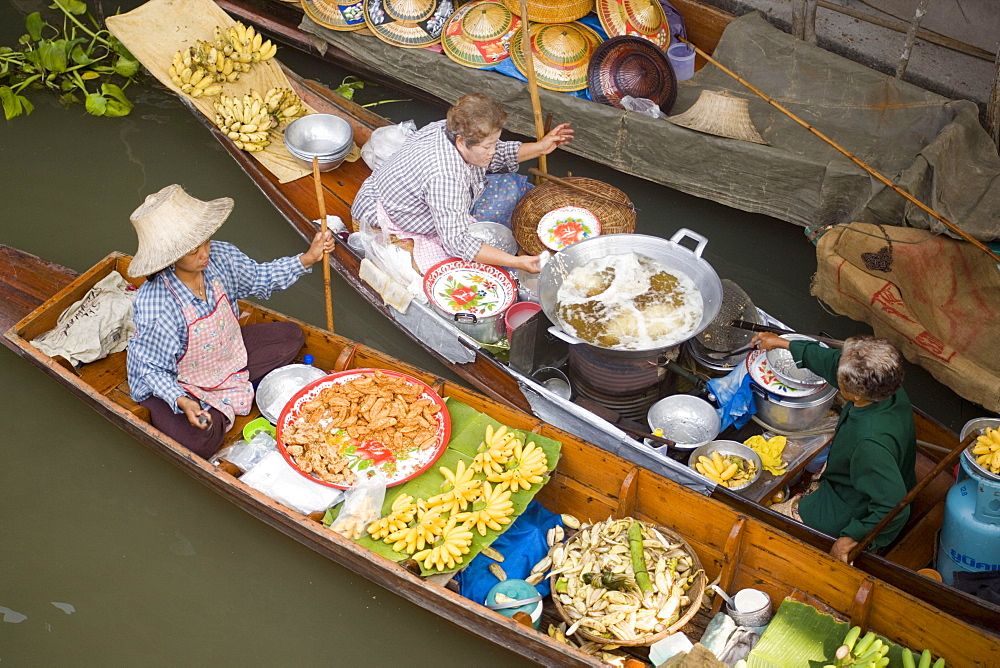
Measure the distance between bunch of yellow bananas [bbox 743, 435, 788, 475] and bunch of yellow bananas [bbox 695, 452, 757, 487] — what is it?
0.10 m

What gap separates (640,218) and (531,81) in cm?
159

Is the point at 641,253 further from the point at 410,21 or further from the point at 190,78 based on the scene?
the point at 190,78

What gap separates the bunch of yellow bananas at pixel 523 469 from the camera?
3.71 metres

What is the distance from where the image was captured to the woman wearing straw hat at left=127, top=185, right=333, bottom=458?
3791 mm

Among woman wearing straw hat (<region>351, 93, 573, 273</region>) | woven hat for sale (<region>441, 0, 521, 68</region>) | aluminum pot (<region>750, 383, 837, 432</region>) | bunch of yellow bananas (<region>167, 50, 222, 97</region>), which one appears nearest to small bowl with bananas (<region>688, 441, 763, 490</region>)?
aluminum pot (<region>750, 383, 837, 432</region>)

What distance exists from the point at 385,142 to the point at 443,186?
127 centimetres

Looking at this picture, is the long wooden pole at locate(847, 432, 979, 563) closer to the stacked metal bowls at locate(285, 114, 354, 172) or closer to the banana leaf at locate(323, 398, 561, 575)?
the banana leaf at locate(323, 398, 561, 575)

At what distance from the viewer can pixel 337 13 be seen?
7047mm

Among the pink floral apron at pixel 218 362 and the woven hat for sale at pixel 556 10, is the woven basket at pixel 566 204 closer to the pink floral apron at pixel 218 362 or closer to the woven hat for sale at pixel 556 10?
the pink floral apron at pixel 218 362

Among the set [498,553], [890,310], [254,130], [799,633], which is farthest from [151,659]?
[890,310]

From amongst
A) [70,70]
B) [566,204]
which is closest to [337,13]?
[70,70]

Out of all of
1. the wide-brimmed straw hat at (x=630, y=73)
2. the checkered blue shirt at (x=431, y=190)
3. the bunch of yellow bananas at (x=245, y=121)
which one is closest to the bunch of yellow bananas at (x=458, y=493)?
the checkered blue shirt at (x=431, y=190)

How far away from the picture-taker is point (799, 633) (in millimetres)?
3291

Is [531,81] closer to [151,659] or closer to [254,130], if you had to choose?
[254,130]
